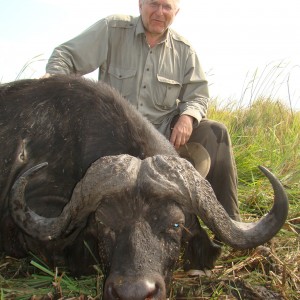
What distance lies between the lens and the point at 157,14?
5164mm

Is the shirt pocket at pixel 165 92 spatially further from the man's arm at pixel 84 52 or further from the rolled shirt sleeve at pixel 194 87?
the man's arm at pixel 84 52

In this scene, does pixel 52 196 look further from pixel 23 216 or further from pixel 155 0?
pixel 155 0

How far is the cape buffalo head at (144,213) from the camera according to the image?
2.89m

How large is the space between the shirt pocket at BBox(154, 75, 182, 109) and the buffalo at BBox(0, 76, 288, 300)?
1.26 m

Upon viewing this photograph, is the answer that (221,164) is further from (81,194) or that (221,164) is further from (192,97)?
(81,194)

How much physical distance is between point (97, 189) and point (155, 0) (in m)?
2.84

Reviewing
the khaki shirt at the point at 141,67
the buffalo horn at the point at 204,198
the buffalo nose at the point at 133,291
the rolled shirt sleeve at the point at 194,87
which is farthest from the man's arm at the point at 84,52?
the buffalo nose at the point at 133,291

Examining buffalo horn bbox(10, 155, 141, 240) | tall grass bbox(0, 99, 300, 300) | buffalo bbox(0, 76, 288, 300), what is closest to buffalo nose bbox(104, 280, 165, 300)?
buffalo bbox(0, 76, 288, 300)

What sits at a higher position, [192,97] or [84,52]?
[84,52]

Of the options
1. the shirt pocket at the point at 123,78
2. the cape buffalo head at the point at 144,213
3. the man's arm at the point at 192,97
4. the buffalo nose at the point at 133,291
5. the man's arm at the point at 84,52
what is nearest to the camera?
the buffalo nose at the point at 133,291

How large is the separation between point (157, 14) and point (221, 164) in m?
1.79

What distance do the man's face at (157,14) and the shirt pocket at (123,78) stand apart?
0.52 meters

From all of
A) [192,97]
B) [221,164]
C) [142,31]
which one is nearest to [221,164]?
[221,164]

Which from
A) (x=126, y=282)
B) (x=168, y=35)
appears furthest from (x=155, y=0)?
(x=126, y=282)
